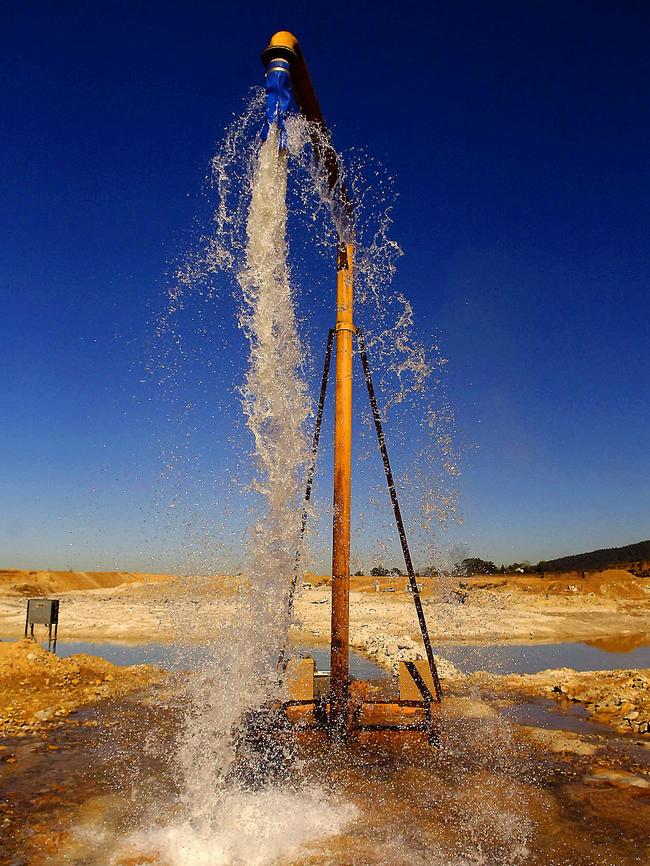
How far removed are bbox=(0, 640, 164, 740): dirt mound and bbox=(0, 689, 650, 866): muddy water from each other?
108cm

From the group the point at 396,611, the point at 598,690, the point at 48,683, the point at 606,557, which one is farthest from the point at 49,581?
the point at 606,557

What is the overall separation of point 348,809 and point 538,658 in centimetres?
1107

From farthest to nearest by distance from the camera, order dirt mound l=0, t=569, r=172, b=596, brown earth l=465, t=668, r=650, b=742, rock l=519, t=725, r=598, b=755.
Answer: dirt mound l=0, t=569, r=172, b=596, brown earth l=465, t=668, r=650, b=742, rock l=519, t=725, r=598, b=755

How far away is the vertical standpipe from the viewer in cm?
542

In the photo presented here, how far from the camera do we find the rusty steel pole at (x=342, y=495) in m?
5.88

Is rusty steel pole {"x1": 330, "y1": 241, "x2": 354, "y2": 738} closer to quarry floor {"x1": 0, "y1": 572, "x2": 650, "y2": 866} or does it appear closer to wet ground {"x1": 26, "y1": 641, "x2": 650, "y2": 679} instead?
quarry floor {"x1": 0, "y1": 572, "x2": 650, "y2": 866}

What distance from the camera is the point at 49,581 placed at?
36.8m

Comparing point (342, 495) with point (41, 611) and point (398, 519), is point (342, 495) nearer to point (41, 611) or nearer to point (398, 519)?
point (398, 519)

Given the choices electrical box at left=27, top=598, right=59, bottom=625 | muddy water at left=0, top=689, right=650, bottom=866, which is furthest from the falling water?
electrical box at left=27, top=598, right=59, bottom=625

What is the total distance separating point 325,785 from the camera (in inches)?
200


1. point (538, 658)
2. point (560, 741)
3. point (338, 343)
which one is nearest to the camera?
point (338, 343)

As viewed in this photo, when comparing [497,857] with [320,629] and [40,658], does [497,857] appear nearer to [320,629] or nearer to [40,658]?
[40,658]

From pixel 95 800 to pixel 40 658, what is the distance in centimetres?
605

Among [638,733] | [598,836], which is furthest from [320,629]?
[598,836]
